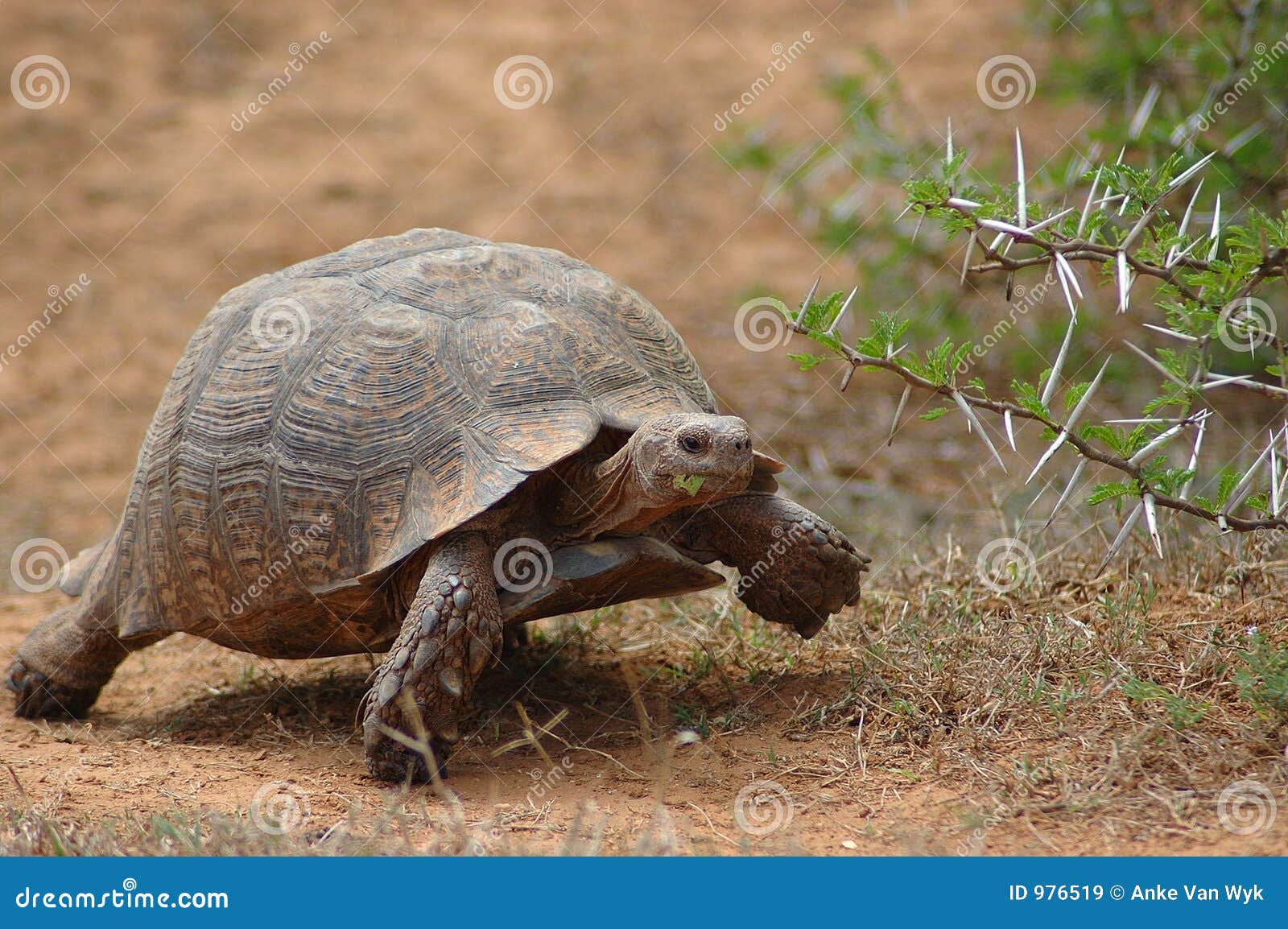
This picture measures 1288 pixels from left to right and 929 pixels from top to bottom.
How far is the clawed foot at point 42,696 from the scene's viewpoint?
16.8 feet

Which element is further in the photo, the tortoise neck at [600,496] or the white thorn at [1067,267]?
the tortoise neck at [600,496]

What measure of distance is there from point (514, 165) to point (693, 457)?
10.7 metres

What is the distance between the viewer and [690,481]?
12.4 ft

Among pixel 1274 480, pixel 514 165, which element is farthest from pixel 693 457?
pixel 514 165

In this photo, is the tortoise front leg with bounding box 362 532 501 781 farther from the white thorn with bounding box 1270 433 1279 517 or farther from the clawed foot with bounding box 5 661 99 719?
the white thorn with bounding box 1270 433 1279 517

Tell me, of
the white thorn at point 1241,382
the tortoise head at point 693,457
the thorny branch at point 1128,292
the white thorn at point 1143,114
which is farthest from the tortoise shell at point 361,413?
the white thorn at point 1143,114

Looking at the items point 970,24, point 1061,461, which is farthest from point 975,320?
point 970,24

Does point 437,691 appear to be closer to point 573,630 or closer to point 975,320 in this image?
point 573,630

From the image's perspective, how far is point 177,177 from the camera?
45.2 ft

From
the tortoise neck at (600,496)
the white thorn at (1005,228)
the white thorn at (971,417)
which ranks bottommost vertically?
the tortoise neck at (600,496)

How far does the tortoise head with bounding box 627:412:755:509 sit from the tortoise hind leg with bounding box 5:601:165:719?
2.40 m

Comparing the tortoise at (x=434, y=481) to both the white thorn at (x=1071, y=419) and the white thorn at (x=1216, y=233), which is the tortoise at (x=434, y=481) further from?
the white thorn at (x=1216, y=233)

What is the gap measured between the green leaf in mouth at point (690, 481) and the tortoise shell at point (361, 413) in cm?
38

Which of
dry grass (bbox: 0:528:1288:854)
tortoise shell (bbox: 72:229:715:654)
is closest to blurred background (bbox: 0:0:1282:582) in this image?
dry grass (bbox: 0:528:1288:854)
